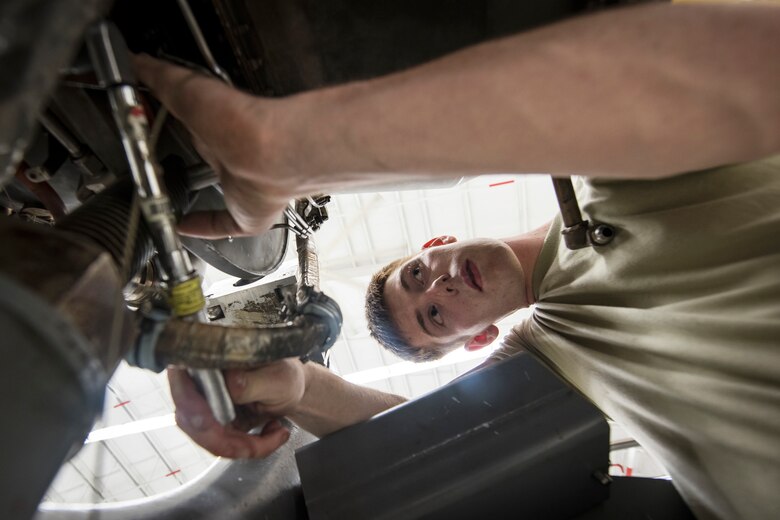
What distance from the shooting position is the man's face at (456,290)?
123 centimetres

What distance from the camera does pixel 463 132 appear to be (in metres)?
0.37

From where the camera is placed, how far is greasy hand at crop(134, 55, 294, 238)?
42cm

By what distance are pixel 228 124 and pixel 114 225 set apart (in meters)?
0.16

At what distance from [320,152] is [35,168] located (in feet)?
1.50

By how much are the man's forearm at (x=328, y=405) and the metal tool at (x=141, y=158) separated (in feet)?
1.13

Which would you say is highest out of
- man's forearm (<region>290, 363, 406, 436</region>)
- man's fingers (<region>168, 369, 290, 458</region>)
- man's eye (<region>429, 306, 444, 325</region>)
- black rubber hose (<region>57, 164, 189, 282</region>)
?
black rubber hose (<region>57, 164, 189, 282</region>)

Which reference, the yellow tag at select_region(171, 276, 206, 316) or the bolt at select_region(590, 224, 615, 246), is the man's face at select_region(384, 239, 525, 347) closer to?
the bolt at select_region(590, 224, 615, 246)

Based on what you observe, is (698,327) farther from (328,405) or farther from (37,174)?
(37,174)

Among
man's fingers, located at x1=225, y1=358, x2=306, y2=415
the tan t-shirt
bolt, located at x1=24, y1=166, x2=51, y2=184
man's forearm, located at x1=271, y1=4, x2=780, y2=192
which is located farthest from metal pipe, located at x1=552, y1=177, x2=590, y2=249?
bolt, located at x1=24, y1=166, x2=51, y2=184

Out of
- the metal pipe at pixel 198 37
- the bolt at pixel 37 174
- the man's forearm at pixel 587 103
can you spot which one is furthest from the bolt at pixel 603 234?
the bolt at pixel 37 174

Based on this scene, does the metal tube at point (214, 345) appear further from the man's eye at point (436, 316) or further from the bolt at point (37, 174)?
the man's eye at point (436, 316)

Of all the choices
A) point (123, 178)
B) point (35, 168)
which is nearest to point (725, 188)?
point (123, 178)

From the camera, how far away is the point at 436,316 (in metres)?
1.32

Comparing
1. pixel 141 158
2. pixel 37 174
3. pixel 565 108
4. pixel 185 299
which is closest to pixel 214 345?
pixel 185 299
